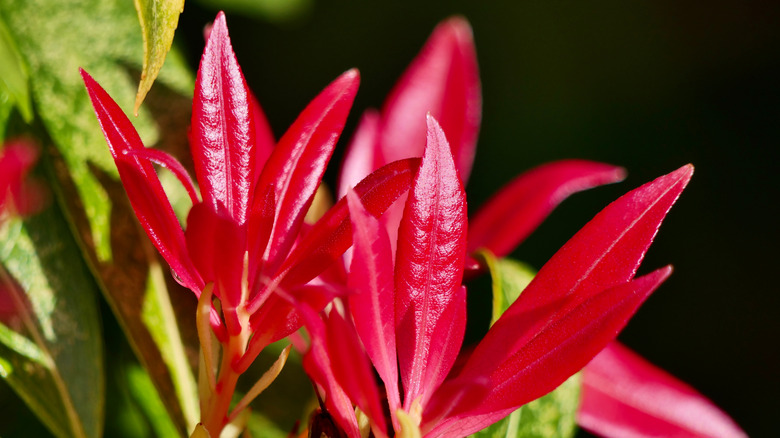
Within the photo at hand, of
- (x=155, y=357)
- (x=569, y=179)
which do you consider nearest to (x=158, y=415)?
(x=155, y=357)

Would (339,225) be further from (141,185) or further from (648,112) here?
(648,112)

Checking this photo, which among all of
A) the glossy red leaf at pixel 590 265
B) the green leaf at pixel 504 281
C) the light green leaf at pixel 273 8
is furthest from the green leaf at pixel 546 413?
the light green leaf at pixel 273 8

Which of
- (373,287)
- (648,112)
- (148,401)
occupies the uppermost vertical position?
(648,112)

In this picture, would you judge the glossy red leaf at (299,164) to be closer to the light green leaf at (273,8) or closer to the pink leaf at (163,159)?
the pink leaf at (163,159)

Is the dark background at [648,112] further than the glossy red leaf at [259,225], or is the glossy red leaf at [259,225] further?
the dark background at [648,112]

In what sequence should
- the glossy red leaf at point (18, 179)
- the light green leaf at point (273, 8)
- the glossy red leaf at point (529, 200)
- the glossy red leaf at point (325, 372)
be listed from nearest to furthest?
the glossy red leaf at point (325, 372) → the glossy red leaf at point (18, 179) → the glossy red leaf at point (529, 200) → the light green leaf at point (273, 8)

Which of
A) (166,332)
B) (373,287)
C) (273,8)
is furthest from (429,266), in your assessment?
(273,8)
